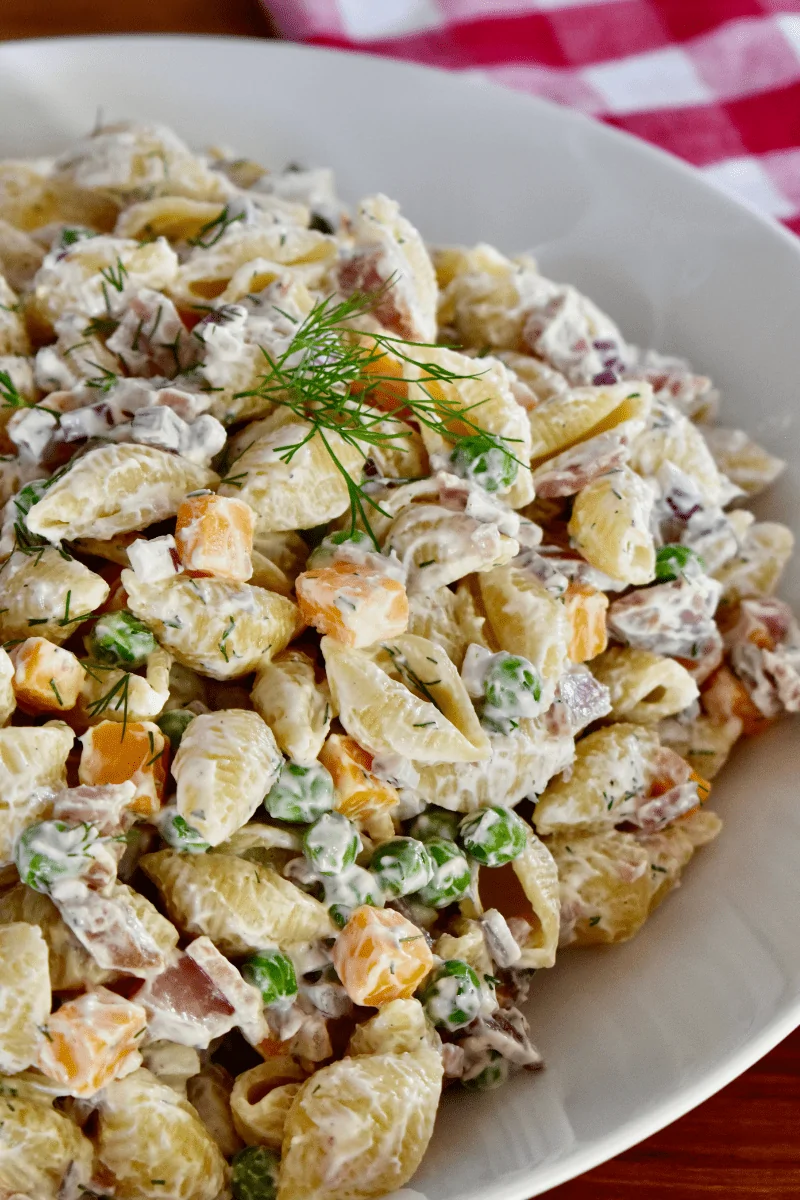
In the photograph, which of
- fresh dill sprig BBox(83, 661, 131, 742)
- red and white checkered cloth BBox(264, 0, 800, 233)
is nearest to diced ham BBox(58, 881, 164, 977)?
fresh dill sprig BBox(83, 661, 131, 742)

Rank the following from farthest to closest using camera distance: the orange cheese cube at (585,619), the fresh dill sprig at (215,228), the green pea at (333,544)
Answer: the fresh dill sprig at (215,228) < the orange cheese cube at (585,619) < the green pea at (333,544)

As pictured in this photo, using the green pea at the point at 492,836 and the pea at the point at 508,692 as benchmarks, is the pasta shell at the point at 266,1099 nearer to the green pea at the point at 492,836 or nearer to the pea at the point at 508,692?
the green pea at the point at 492,836

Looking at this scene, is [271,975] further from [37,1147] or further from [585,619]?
[585,619]

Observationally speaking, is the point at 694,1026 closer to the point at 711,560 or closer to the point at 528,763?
the point at 528,763

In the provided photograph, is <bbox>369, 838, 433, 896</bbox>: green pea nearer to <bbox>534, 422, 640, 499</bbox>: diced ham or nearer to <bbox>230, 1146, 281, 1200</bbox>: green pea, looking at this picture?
<bbox>230, 1146, 281, 1200</bbox>: green pea

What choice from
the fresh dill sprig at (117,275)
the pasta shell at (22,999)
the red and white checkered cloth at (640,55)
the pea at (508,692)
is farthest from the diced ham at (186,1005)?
the red and white checkered cloth at (640,55)

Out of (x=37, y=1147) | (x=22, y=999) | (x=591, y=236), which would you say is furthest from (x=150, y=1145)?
(x=591, y=236)
